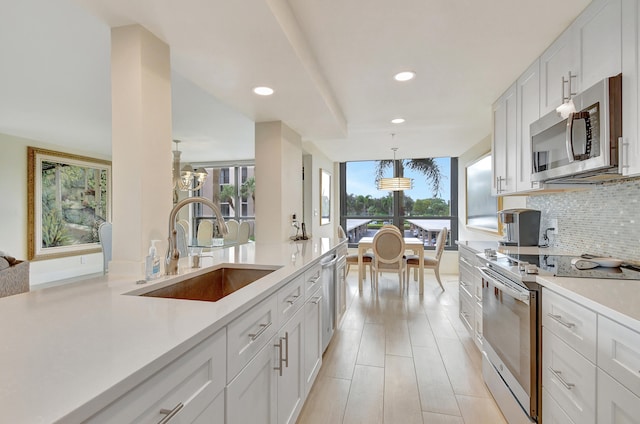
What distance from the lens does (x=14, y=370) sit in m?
0.61

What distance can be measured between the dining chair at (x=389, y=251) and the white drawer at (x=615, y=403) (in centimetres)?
325

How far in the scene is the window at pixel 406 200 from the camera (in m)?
6.31

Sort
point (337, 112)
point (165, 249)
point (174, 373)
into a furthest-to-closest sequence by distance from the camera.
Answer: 1. point (337, 112)
2. point (165, 249)
3. point (174, 373)

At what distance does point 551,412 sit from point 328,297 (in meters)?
1.53

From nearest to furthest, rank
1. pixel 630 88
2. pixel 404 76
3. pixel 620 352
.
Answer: pixel 620 352 < pixel 630 88 < pixel 404 76

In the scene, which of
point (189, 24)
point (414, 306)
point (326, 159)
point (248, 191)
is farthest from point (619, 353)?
point (248, 191)

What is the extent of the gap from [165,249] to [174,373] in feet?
3.54

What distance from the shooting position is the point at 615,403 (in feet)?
3.39

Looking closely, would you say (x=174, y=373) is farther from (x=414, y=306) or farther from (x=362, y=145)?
(x=362, y=145)

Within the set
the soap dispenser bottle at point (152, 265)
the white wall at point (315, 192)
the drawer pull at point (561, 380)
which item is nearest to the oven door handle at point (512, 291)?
the drawer pull at point (561, 380)

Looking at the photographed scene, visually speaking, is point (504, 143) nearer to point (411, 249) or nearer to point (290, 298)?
point (411, 249)

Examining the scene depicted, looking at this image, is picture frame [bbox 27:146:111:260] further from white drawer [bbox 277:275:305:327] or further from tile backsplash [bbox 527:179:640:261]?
tile backsplash [bbox 527:179:640:261]

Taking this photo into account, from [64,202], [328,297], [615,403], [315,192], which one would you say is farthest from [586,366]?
[64,202]

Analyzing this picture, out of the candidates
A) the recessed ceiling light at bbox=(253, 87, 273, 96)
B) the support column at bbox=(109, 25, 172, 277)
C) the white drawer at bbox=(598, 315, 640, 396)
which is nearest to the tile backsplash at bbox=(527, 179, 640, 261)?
the white drawer at bbox=(598, 315, 640, 396)
